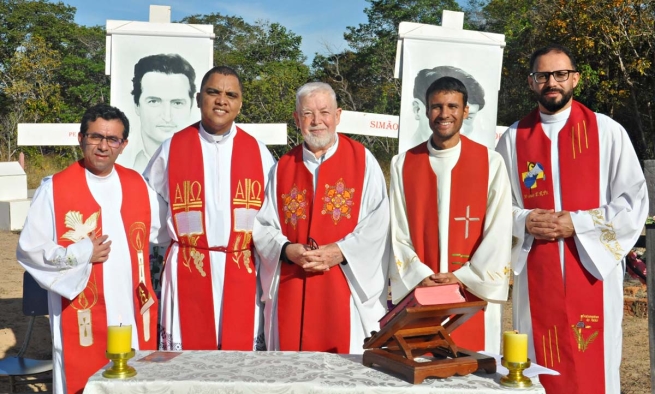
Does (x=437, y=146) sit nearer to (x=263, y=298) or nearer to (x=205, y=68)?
→ (x=263, y=298)

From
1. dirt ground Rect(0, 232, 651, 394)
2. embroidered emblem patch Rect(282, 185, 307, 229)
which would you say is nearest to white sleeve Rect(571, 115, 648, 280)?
embroidered emblem patch Rect(282, 185, 307, 229)

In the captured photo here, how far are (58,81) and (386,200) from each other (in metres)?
28.3

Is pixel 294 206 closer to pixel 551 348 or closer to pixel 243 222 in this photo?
pixel 243 222

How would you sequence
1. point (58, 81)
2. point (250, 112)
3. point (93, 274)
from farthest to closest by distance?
point (58, 81)
point (250, 112)
point (93, 274)

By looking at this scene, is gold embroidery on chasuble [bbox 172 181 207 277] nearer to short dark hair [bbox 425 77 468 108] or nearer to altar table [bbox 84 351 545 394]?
altar table [bbox 84 351 545 394]

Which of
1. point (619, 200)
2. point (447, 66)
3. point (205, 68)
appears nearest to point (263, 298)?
point (619, 200)

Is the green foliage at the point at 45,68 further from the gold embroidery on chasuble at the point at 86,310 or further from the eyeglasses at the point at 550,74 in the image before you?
the eyeglasses at the point at 550,74

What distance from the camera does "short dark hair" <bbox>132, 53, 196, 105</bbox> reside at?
6.40m

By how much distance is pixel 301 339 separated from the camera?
3930mm

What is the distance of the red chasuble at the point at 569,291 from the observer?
3.90 m

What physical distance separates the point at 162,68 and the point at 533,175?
3.82 metres

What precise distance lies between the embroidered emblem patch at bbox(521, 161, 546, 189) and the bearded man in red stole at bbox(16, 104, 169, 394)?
2256mm

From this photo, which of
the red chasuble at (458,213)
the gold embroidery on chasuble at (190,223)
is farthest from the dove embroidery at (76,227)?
the red chasuble at (458,213)

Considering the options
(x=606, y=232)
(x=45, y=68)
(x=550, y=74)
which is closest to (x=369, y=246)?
(x=606, y=232)
